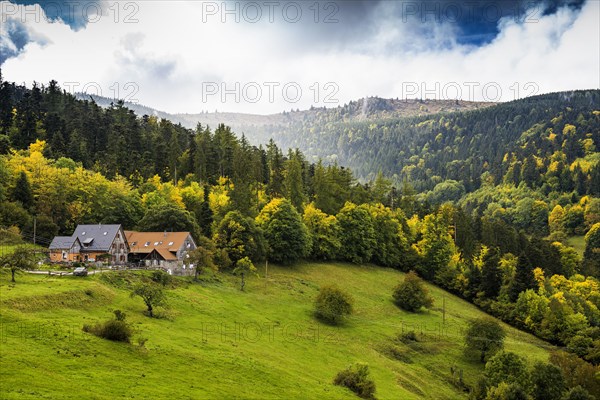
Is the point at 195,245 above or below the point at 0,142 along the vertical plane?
below

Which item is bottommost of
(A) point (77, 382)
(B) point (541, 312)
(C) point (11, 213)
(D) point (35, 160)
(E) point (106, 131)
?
(B) point (541, 312)

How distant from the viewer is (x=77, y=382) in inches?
1415

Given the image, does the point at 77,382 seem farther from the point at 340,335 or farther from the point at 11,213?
the point at 11,213

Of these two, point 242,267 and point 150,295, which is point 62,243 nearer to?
point 242,267

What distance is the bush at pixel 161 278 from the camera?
75.2m

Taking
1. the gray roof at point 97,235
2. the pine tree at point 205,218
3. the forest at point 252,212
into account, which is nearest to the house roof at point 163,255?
the forest at point 252,212

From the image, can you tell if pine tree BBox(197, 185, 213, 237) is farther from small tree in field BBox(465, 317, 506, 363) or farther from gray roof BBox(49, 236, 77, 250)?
small tree in field BBox(465, 317, 506, 363)

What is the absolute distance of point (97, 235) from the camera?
289 ft

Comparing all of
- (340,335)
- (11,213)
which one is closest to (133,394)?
(340,335)

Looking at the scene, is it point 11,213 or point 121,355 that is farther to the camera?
point 11,213

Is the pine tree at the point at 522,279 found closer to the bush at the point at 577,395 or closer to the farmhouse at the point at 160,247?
the bush at the point at 577,395

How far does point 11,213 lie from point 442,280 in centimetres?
9004

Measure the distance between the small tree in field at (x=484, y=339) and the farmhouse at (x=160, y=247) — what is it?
4650 cm

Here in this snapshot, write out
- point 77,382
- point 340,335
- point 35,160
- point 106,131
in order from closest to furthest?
point 77,382, point 340,335, point 35,160, point 106,131
